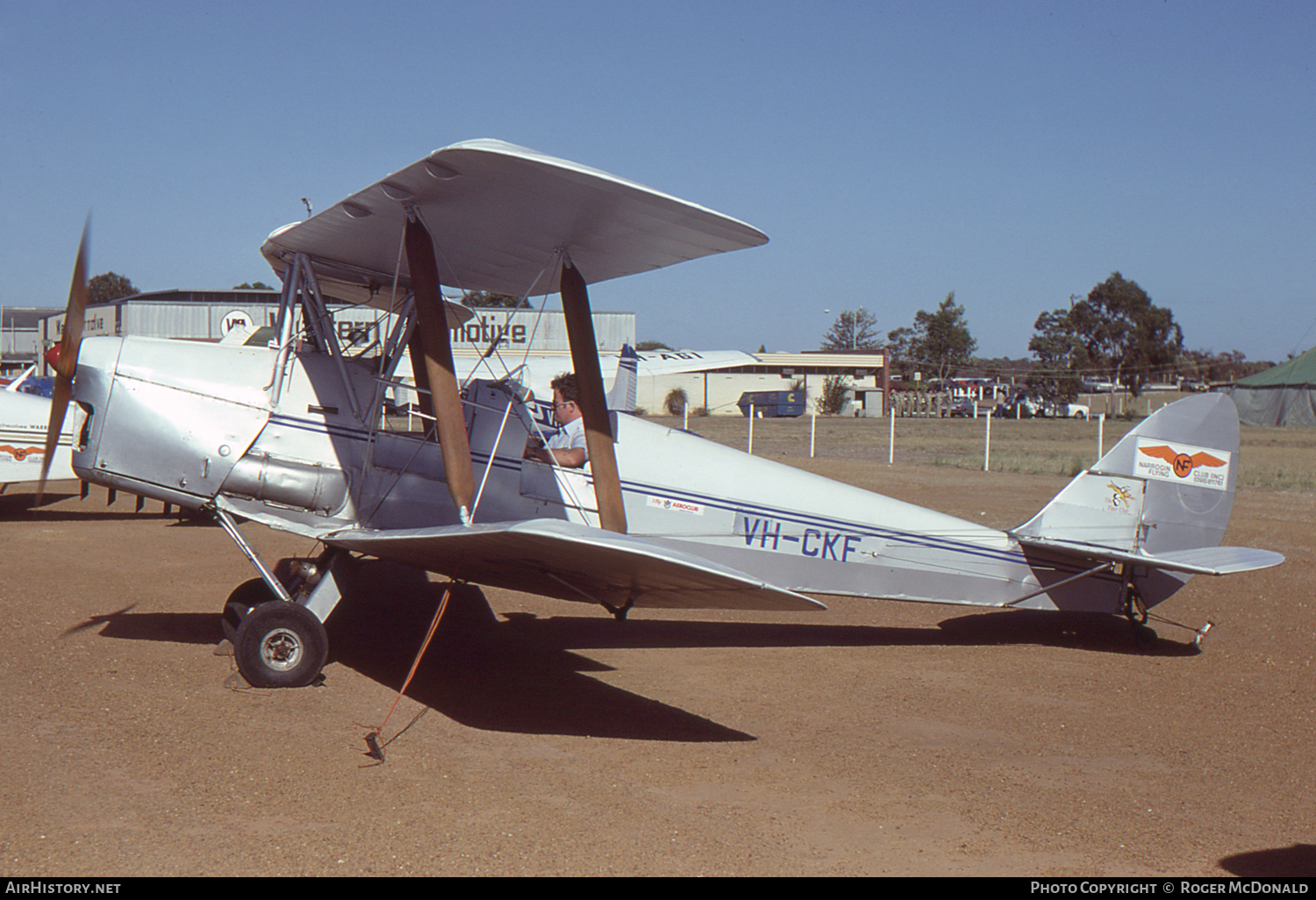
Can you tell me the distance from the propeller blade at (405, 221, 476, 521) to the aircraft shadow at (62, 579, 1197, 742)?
137 cm

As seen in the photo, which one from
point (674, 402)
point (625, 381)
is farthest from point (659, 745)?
point (674, 402)

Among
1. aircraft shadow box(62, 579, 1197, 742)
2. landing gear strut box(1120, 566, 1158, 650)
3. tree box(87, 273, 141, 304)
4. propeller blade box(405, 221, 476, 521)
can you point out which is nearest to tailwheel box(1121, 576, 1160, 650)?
landing gear strut box(1120, 566, 1158, 650)

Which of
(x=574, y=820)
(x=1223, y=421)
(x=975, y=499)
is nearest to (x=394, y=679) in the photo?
(x=574, y=820)

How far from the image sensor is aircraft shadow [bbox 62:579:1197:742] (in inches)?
232

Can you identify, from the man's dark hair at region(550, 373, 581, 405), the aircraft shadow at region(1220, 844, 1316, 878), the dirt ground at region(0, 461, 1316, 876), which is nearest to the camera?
the aircraft shadow at region(1220, 844, 1316, 878)

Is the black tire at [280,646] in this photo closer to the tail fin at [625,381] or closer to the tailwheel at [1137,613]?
the tail fin at [625,381]

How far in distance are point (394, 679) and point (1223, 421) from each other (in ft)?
21.6

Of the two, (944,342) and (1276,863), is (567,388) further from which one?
(944,342)

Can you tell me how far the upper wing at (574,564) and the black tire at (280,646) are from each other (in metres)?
0.56

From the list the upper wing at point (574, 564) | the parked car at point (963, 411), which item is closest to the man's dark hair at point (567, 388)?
the upper wing at point (574, 564)

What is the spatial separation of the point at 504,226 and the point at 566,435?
4.82ft

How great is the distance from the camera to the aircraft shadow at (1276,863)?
3.83 meters

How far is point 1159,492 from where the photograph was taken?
767 cm

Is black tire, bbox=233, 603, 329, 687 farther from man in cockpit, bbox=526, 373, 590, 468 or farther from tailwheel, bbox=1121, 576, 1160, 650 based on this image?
tailwheel, bbox=1121, 576, 1160, 650
